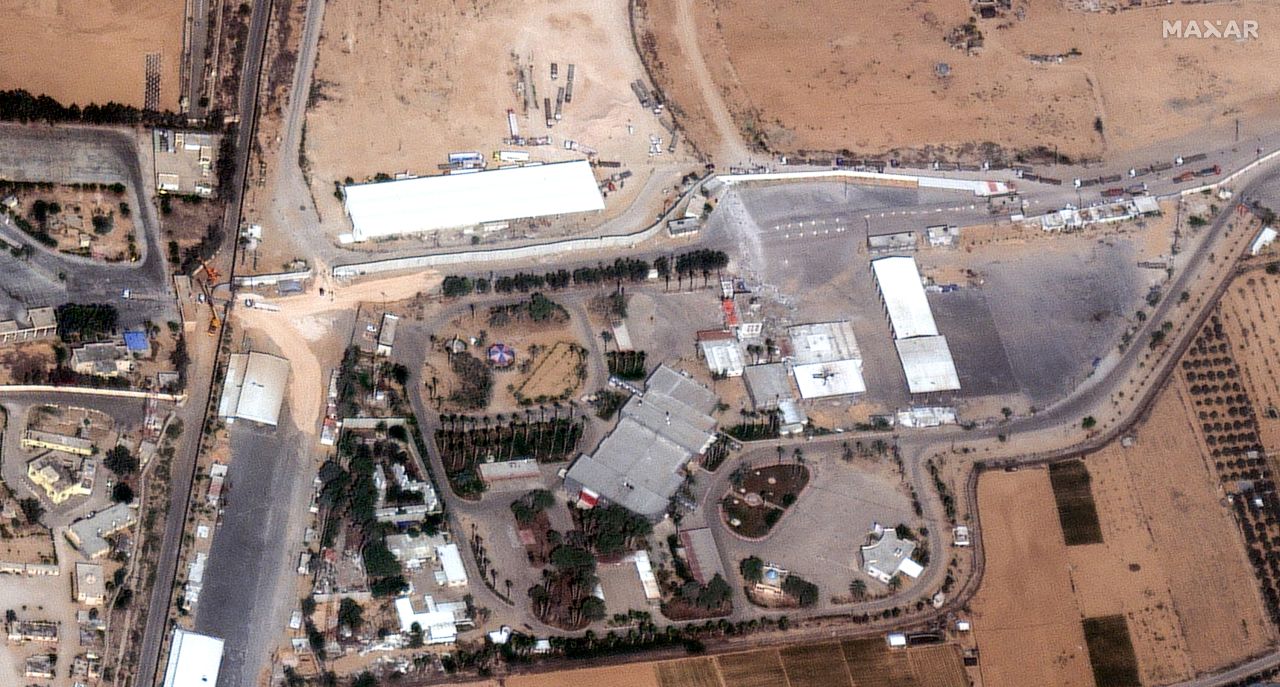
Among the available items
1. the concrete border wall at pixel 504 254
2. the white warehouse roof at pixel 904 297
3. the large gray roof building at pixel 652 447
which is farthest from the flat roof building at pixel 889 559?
the concrete border wall at pixel 504 254

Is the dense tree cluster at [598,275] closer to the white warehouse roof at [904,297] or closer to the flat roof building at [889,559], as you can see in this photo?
the white warehouse roof at [904,297]

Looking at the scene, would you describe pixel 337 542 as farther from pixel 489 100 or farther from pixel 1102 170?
pixel 1102 170

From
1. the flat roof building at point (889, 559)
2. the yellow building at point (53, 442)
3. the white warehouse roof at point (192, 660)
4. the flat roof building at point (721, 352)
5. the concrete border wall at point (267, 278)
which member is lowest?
the white warehouse roof at point (192, 660)

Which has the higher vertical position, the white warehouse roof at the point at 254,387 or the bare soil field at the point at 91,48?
the bare soil field at the point at 91,48

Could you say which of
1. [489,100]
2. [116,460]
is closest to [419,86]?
[489,100]

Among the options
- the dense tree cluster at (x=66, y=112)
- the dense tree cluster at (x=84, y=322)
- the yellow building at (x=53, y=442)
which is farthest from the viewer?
the dense tree cluster at (x=66, y=112)

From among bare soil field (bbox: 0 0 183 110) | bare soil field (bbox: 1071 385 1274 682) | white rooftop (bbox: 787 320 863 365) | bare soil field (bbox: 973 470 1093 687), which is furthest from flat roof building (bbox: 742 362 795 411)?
bare soil field (bbox: 0 0 183 110)

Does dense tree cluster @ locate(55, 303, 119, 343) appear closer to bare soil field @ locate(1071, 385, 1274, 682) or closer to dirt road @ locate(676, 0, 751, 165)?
dirt road @ locate(676, 0, 751, 165)

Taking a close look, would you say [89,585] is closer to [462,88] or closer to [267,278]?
[267,278]
